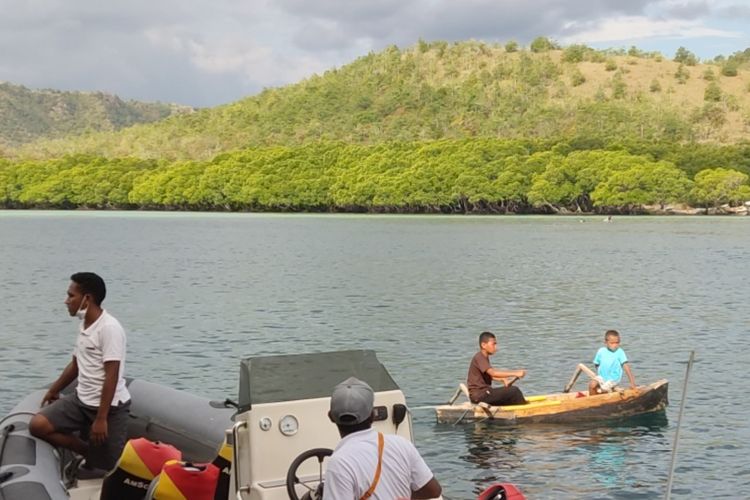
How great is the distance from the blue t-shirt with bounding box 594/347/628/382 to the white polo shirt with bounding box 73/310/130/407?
1039cm

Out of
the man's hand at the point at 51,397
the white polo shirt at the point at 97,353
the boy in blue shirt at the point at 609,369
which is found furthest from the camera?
the boy in blue shirt at the point at 609,369

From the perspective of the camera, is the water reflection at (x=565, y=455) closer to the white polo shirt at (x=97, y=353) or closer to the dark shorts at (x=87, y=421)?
the dark shorts at (x=87, y=421)

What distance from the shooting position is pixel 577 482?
43.2ft

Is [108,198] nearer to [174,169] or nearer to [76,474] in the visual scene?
[174,169]

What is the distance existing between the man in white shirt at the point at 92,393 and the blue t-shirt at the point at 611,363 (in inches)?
402

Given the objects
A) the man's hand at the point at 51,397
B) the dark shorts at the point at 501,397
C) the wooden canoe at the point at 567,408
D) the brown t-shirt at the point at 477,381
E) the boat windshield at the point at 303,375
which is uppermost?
the boat windshield at the point at 303,375

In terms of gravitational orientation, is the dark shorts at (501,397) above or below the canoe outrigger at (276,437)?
below

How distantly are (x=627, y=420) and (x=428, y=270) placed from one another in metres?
33.4

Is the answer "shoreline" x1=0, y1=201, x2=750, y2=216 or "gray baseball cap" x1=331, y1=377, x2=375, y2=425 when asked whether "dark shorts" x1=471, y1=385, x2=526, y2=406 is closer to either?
"gray baseball cap" x1=331, y1=377, x2=375, y2=425

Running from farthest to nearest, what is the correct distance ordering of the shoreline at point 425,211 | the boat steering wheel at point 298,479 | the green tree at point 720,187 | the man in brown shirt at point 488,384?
the shoreline at point 425,211
the green tree at point 720,187
the man in brown shirt at point 488,384
the boat steering wheel at point 298,479

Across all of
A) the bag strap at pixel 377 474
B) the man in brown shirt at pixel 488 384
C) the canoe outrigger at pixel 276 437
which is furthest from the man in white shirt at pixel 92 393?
the man in brown shirt at pixel 488 384

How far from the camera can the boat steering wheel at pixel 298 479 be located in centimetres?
580

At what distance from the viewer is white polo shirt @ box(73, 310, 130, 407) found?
7559 mm

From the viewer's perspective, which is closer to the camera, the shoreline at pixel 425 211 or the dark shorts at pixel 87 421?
the dark shorts at pixel 87 421
